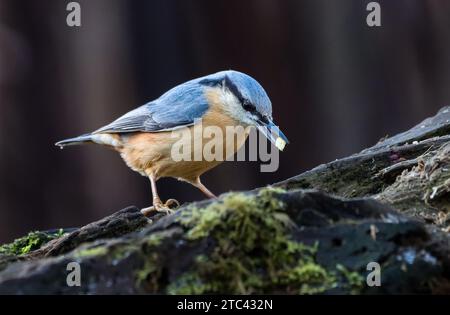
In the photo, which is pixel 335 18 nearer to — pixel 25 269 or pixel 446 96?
pixel 446 96

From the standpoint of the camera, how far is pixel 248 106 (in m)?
3.15

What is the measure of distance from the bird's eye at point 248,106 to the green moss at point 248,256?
1636 millimetres

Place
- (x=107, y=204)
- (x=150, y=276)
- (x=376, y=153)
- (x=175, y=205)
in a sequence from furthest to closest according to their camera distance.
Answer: (x=107, y=204)
(x=175, y=205)
(x=376, y=153)
(x=150, y=276)

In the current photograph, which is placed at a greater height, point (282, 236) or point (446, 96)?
point (446, 96)

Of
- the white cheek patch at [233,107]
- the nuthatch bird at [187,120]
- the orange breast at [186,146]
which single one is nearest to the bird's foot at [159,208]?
the nuthatch bird at [187,120]

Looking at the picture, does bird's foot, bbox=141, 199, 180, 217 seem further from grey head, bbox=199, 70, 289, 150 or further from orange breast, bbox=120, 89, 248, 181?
grey head, bbox=199, 70, 289, 150

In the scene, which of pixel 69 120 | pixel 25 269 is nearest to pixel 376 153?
pixel 25 269

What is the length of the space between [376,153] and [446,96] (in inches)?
65.5

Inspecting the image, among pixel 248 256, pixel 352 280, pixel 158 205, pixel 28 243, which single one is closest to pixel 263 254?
pixel 248 256

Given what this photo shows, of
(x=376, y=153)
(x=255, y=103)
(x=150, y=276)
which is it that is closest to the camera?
(x=150, y=276)

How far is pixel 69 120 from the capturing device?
13.9 ft

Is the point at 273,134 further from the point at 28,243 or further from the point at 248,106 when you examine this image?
the point at 28,243

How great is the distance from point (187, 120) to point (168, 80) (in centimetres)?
107
